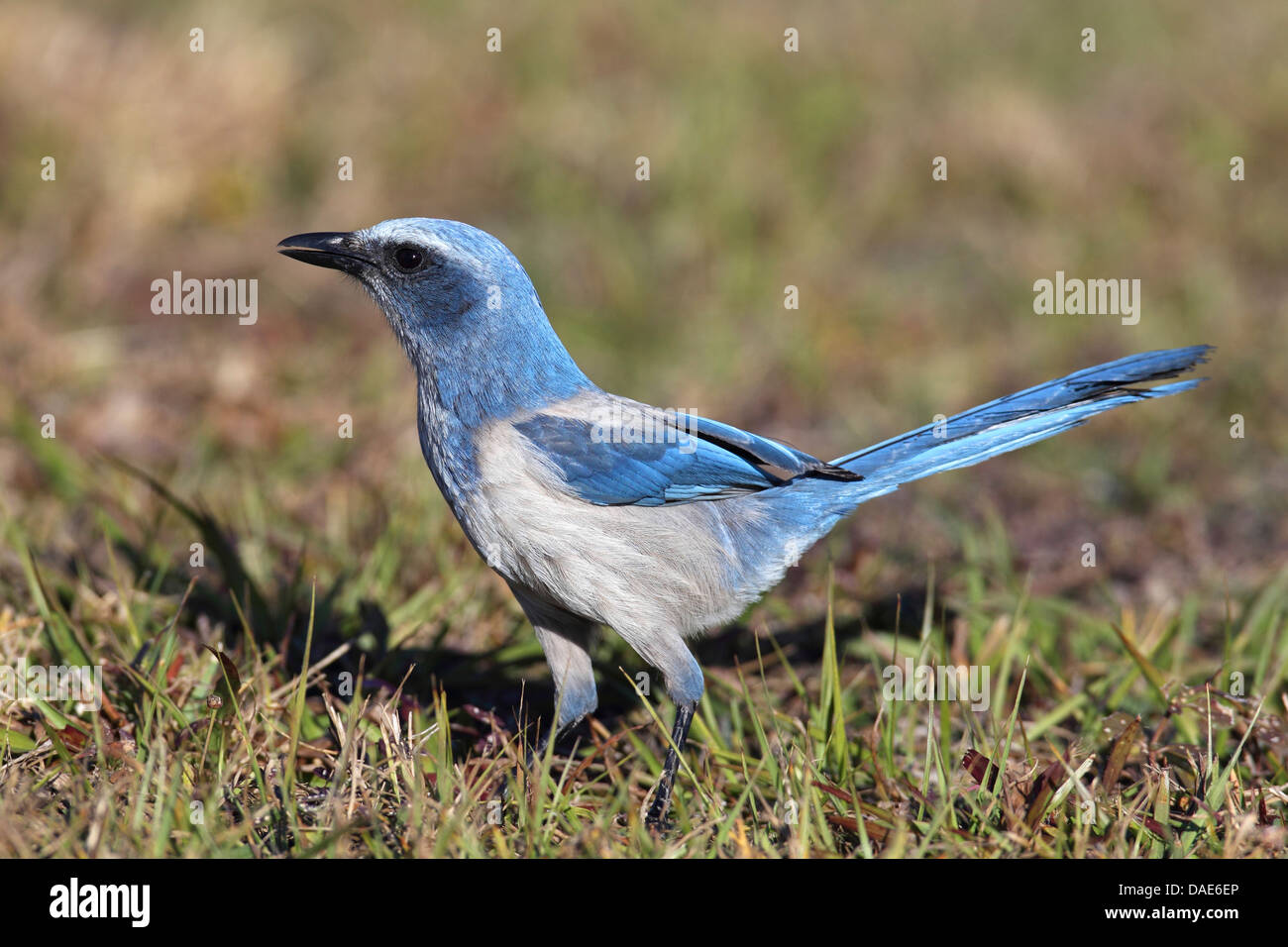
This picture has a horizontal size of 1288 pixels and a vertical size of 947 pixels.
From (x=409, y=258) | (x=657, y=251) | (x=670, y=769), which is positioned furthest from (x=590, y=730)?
(x=657, y=251)

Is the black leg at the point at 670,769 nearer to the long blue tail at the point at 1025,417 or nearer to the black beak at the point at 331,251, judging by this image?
the long blue tail at the point at 1025,417

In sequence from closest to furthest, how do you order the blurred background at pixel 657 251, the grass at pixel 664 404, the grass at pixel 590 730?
the grass at pixel 590 730 → the grass at pixel 664 404 → the blurred background at pixel 657 251

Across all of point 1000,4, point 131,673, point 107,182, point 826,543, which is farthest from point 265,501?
point 1000,4

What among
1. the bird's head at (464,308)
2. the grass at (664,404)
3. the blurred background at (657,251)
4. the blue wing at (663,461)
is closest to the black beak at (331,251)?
the bird's head at (464,308)

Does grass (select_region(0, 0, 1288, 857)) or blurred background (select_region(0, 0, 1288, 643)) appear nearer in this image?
grass (select_region(0, 0, 1288, 857))

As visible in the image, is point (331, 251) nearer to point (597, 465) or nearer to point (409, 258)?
point (409, 258)

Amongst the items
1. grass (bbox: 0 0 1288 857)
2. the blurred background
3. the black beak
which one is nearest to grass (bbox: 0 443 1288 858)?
grass (bbox: 0 0 1288 857)

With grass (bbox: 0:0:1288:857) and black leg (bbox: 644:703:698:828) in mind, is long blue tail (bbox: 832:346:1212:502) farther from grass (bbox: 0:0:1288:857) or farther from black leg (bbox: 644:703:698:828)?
black leg (bbox: 644:703:698:828)
